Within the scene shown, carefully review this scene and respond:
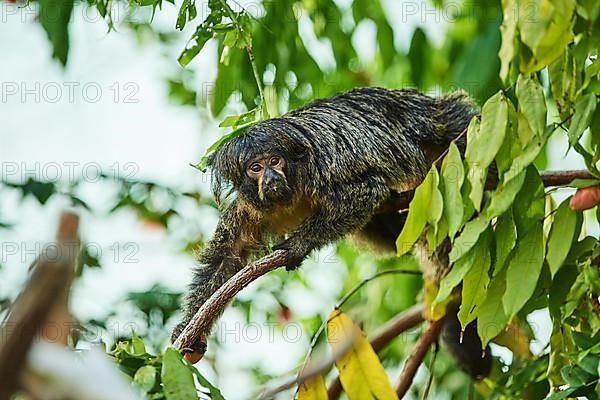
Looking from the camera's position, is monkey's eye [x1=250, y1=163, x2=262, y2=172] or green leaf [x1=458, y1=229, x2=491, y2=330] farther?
monkey's eye [x1=250, y1=163, x2=262, y2=172]

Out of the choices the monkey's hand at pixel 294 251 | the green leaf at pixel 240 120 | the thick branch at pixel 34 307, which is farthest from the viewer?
the monkey's hand at pixel 294 251

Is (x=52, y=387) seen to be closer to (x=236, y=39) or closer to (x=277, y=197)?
(x=236, y=39)

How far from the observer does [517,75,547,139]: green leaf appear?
8.80ft

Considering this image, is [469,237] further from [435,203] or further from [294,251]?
[294,251]

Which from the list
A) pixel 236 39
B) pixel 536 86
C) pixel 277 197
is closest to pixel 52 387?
pixel 536 86

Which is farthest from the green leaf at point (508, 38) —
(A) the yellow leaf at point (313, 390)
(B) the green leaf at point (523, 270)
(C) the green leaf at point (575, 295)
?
(A) the yellow leaf at point (313, 390)

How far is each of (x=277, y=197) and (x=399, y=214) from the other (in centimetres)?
72

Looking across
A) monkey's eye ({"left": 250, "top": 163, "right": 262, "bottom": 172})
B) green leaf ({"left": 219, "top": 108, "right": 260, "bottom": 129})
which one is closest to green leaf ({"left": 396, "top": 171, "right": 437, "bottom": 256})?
green leaf ({"left": 219, "top": 108, "right": 260, "bottom": 129})

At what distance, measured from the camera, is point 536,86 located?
2.75 metres

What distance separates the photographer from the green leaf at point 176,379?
2457mm

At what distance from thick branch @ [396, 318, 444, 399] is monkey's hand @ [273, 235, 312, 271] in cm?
105

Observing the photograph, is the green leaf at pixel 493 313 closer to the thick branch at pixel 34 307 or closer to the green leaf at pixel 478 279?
the green leaf at pixel 478 279

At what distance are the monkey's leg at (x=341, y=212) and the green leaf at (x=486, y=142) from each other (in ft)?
4.13

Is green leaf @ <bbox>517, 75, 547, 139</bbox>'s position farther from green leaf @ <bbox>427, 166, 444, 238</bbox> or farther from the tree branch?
the tree branch
